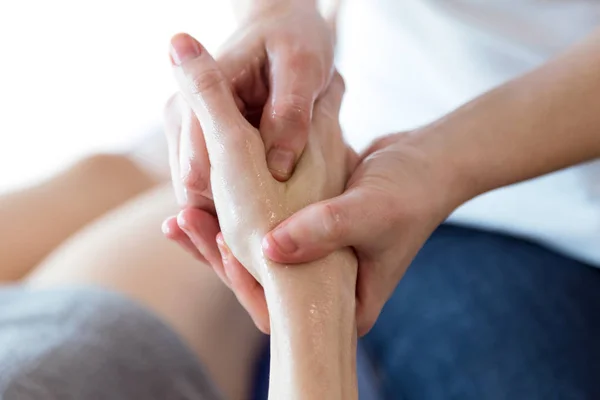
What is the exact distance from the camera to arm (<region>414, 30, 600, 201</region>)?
0.56m

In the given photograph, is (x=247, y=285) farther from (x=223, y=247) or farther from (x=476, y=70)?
(x=476, y=70)

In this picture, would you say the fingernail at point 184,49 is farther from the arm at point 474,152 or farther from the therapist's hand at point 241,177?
the arm at point 474,152

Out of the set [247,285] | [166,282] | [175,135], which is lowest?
[166,282]

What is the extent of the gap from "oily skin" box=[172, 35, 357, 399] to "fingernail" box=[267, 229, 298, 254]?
2cm

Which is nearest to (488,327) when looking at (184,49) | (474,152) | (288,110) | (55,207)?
(474,152)

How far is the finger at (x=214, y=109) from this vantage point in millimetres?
530

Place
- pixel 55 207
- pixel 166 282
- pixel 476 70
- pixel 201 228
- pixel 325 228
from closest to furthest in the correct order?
pixel 325 228 → pixel 201 228 → pixel 476 70 → pixel 166 282 → pixel 55 207

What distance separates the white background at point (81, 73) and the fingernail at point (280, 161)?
668 millimetres

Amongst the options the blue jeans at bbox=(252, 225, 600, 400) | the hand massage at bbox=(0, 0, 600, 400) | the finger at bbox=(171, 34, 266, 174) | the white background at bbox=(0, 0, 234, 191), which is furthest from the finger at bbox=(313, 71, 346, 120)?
the white background at bbox=(0, 0, 234, 191)

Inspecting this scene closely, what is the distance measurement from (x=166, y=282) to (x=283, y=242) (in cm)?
47

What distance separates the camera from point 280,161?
1.82 ft

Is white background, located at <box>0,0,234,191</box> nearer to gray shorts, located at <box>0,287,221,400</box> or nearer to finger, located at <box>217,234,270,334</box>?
gray shorts, located at <box>0,287,221,400</box>

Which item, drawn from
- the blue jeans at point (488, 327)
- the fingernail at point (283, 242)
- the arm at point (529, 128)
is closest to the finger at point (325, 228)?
the fingernail at point (283, 242)

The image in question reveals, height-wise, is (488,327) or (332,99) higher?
(332,99)
